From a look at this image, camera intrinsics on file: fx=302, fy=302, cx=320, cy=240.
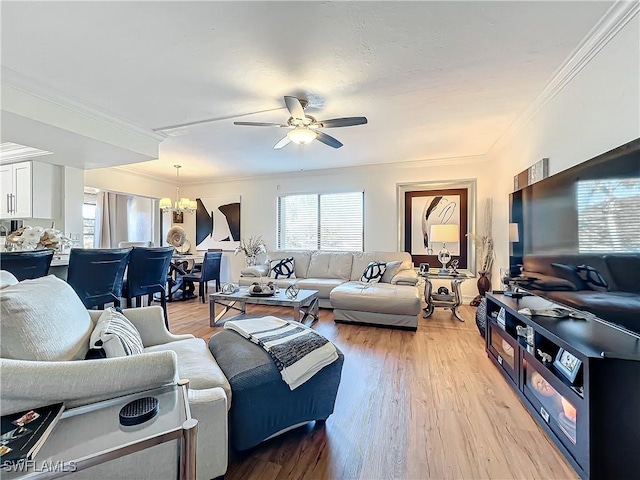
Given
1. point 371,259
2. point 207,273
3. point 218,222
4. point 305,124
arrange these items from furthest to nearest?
point 218,222 → point 207,273 → point 371,259 → point 305,124

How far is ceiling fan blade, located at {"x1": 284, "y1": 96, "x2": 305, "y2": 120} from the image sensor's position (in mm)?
2396

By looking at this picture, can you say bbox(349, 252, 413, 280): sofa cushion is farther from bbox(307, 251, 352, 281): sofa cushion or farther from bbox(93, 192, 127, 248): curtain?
bbox(93, 192, 127, 248): curtain

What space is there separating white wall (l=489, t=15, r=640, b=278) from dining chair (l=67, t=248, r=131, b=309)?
3.82m

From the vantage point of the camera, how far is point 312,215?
6.11 meters

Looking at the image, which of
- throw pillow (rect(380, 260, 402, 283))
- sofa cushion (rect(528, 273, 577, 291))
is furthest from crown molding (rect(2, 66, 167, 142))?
sofa cushion (rect(528, 273, 577, 291))

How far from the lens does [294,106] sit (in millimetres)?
2486

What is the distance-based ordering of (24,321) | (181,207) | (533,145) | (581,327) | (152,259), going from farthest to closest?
(181,207) → (152,259) → (533,145) → (581,327) → (24,321)

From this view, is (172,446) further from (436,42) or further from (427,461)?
(436,42)

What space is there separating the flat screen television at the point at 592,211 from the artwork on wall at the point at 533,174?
20.5 inches

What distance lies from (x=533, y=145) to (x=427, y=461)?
3020mm

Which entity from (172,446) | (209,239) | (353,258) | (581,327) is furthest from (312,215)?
(172,446)

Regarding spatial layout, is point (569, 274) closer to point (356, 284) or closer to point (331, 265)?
point (356, 284)

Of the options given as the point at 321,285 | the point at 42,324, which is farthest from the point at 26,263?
the point at 321,285

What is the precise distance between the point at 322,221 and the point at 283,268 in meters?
1.35
